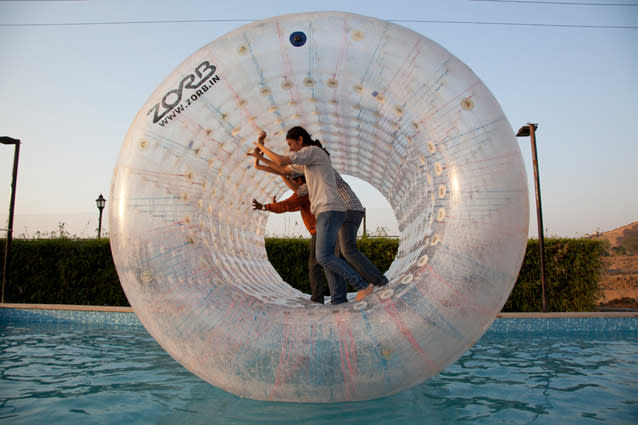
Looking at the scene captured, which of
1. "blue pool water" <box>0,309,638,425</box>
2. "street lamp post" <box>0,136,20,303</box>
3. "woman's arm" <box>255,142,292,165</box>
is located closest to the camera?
"blue pool water" <box>0,309,638,425</box>

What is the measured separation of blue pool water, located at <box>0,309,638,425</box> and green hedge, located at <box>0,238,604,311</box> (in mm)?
2766

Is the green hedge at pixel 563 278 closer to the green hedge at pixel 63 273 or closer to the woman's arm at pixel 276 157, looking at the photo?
the woman's arm at pixel 276 157

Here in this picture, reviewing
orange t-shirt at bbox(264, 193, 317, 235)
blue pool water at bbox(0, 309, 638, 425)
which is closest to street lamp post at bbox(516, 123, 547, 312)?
blue pool water at bbox(0, 309, 638, 425)

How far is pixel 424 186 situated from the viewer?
11.0ft

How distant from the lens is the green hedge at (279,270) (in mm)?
A: 8242

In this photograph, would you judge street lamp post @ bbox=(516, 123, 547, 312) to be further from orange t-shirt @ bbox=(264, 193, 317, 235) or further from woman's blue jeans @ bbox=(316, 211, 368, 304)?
woman's blue jeans @ bbox=(316, 211, 368, 304)

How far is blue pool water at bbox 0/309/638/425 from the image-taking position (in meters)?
2.80

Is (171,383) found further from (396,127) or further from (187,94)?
(396,127)

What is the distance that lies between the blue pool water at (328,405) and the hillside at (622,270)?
496cm

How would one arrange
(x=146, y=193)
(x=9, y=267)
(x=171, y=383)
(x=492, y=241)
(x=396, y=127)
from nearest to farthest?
1. (x=492, y=241)
2. (x=146, y=193)
3. (x=396, y=127)
4. (x=171, y=383)
5. (x=9, y=267)

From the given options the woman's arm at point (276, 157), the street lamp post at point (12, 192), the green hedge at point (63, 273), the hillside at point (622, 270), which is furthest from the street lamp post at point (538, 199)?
the street lamp post at point (12, 192)

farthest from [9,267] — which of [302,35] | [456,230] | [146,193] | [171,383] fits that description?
[456,230]

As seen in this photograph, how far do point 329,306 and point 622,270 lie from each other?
30943mm

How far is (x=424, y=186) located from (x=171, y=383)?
97.2 inches
